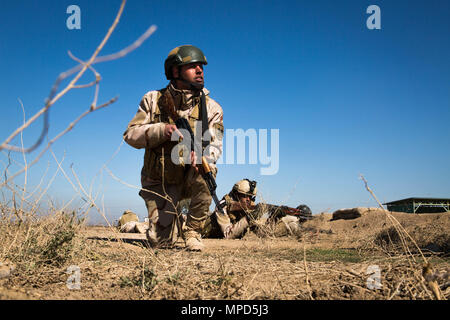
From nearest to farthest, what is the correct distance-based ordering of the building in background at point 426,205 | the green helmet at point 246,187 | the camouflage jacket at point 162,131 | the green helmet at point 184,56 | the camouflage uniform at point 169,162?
the camouflage jacket at point 162,131, the camouflage uniform at point 169,162, the green helmet at point 184,56, the green helmet at point 246,187, the building in background at point 426,205

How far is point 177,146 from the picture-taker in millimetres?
3709

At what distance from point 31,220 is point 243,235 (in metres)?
3.44

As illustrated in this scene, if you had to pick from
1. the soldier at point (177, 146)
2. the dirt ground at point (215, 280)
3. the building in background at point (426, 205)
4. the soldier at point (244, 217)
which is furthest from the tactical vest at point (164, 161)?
the building in background at point (426, 205)

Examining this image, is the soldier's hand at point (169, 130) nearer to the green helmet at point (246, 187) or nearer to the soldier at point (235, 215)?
the soldier at point (235, 215)

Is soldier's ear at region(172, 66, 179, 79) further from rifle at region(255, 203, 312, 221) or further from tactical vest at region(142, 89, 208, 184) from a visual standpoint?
rifle at region(255, 203, 312, 221)

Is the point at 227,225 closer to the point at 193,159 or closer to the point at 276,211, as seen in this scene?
the point at 276,211

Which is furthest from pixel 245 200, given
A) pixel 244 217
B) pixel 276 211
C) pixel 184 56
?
pixel 184 56

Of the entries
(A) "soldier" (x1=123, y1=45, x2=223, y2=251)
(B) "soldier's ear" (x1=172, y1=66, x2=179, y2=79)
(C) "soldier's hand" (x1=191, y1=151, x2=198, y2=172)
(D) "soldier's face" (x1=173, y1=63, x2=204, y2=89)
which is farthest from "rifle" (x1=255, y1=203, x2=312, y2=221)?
(B) "soldier's ear" (x1=172, y1=66, x2=179, y2=79)

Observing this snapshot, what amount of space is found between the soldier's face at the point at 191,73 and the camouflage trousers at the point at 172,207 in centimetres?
99

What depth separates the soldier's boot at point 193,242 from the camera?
3.40 m

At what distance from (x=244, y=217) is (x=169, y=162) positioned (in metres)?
2.12
